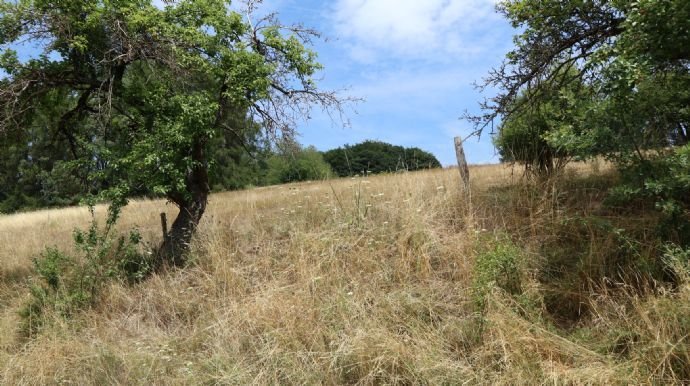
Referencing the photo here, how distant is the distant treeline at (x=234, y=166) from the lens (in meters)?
10.1

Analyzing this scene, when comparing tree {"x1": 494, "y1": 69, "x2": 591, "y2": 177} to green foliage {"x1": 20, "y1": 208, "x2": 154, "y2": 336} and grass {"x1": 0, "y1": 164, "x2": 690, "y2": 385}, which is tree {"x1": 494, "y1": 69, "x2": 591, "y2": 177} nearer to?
grass {"x1": 0, "y1": 164, "x2": 690, "y2": 385}

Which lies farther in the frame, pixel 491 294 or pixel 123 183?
pixel 123 183

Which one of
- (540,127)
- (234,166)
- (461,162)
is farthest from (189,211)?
(234,166)

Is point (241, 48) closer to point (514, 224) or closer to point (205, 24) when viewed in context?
point (205, 24)

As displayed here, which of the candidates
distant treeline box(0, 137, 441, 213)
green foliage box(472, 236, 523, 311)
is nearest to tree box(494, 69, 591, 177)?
distant treeline box(0, 137, 441, 213)

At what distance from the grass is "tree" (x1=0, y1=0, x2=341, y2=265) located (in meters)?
1.40

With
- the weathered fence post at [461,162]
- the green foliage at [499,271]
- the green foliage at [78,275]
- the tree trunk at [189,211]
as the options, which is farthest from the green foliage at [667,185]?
the green foliage at [78,275]

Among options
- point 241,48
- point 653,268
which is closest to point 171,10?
point 241,48

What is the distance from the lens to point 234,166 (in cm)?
4097

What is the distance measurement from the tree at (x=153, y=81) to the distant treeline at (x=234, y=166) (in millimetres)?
578

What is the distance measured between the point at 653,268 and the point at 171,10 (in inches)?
325

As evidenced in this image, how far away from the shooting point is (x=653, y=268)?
5547mm

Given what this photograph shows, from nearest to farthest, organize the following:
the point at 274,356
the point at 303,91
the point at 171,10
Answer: the point at 274,356
the point at 171,10
the point at 303,91

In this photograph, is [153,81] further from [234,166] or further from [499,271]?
[234,166]
